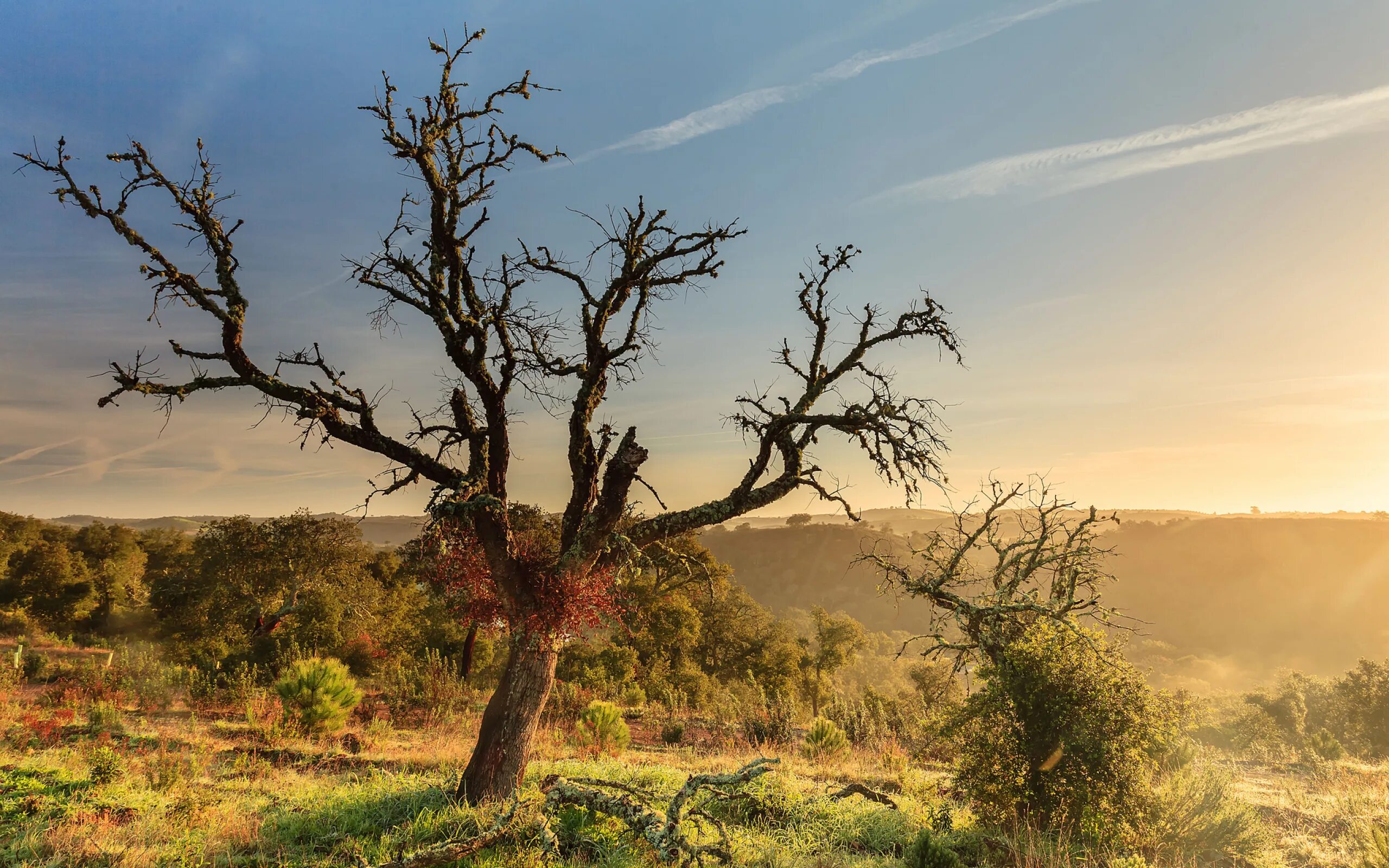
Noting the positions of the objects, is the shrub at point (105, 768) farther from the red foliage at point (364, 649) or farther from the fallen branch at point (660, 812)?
the red foliage at point (364, 649)

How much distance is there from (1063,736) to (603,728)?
9.05 metres

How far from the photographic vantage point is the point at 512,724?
721cm

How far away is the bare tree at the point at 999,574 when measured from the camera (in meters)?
8.22

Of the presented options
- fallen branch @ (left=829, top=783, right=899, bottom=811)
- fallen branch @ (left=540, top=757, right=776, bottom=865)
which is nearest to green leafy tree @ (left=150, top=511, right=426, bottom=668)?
fallen branch @ (left=540, top=757, right=776, bottom=865)

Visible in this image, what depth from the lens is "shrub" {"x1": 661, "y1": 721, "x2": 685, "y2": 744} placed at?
52.6ft

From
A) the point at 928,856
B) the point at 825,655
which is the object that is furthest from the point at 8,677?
the point at 825,655

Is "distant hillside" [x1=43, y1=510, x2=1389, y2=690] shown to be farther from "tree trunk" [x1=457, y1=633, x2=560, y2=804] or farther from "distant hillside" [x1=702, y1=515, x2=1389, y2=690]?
"tree trunk" [x1=457, y1=633, x2=560, y2=804]

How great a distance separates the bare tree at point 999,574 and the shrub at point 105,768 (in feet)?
34.0

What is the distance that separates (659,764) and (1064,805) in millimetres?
7064

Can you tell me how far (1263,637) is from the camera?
77.0 meters

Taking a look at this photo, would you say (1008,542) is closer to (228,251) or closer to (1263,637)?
(228,251)

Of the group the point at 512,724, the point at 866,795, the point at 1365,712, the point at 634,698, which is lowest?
the point at 1365,712

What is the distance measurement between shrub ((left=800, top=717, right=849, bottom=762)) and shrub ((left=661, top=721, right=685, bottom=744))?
3.54m

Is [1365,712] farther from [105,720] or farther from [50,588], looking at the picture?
[50,588]
